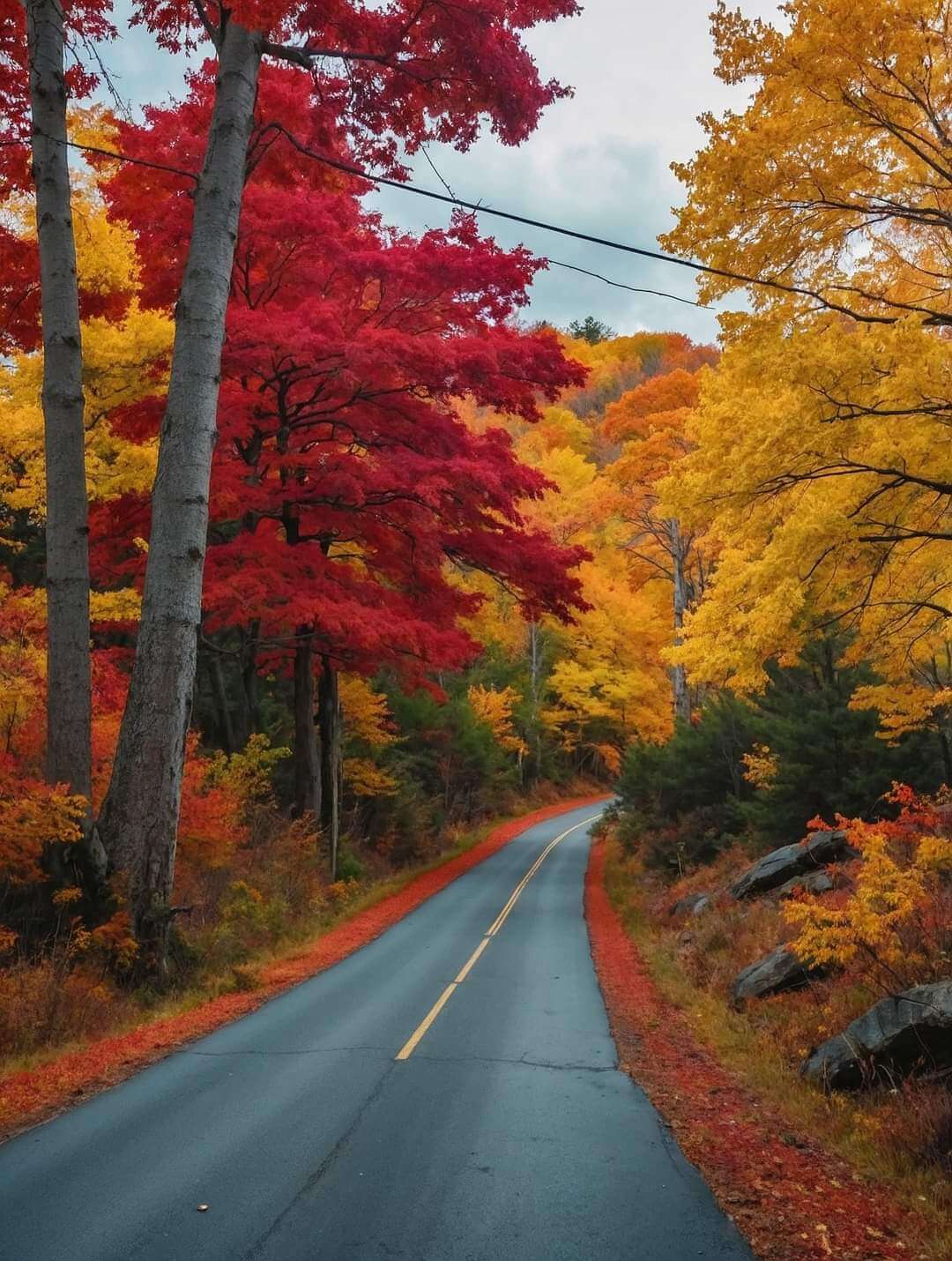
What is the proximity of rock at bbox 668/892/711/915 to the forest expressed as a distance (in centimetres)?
17

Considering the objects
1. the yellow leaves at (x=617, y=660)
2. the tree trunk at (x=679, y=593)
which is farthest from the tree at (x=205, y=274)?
the yellow leaves at (x=617, y=660)

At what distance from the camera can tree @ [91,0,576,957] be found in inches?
329

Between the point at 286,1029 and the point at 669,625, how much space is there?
3237cm

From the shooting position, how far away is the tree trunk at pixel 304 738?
54.1 feet

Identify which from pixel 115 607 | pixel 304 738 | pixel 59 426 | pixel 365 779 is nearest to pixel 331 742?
pixel 304 738

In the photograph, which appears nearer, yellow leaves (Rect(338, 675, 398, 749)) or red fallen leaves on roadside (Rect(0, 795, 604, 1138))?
red fallen leaves on roadside (Rect(0, 795, 604, 1138))

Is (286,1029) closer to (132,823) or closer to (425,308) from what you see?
(132,823)

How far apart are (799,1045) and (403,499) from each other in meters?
10.2

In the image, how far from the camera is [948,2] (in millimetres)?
7406

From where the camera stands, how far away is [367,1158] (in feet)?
15.6

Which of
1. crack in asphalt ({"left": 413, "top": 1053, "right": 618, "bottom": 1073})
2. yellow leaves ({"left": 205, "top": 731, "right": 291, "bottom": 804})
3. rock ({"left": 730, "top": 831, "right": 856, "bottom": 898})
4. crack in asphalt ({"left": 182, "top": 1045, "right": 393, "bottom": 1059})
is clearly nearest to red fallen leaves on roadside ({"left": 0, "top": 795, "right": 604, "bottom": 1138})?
crack in asphalt ({"left": 182, "top": 1045, "right": 393, "bottom": 1059})

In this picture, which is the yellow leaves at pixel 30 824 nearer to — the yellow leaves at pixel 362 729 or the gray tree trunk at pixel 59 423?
the gray tree trunk at pixel 59 423

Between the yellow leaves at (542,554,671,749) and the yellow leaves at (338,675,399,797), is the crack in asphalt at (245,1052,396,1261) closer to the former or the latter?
the yellow leaves at (338,675,399,797)

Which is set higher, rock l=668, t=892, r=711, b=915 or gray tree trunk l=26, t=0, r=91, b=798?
gray tree trunk l=26, t=0, r=91, b=798
